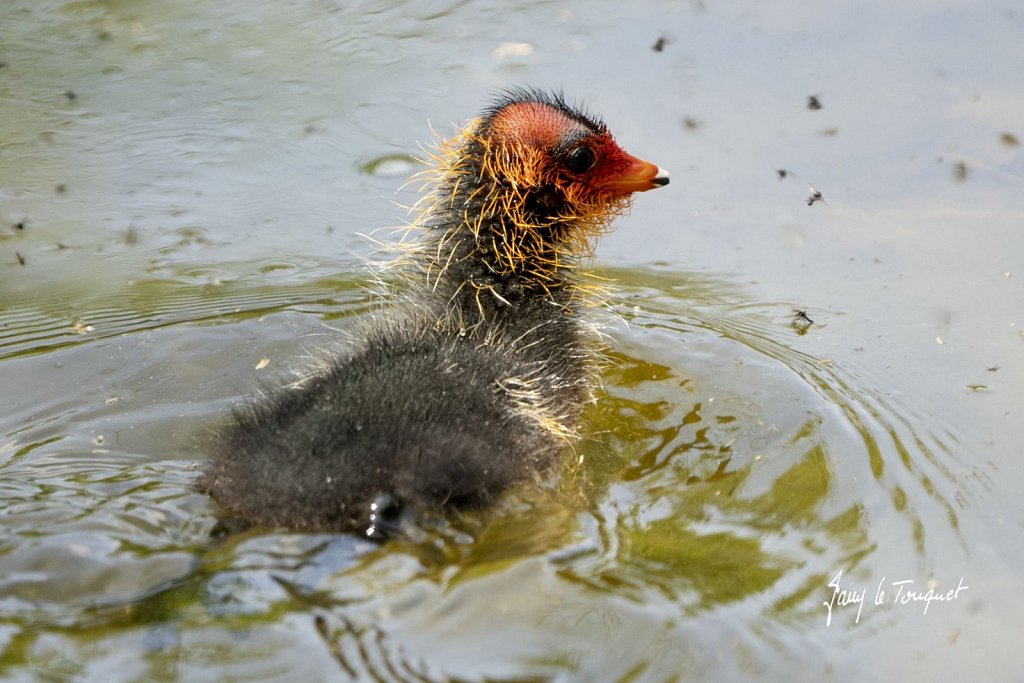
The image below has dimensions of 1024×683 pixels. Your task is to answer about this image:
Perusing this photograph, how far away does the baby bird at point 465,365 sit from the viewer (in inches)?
134

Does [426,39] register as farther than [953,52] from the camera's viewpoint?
Yes

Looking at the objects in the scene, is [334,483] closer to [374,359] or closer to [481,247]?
[374,359]

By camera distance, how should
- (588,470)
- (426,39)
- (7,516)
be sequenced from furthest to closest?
1. (426,39)
2. (588,470)
3. (7,516)

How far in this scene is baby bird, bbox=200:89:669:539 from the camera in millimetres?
3402

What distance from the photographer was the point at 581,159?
4402 millimetres

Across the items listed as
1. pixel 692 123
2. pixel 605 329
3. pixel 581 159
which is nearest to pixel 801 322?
pixel 605 329

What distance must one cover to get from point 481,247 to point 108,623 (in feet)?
6.50

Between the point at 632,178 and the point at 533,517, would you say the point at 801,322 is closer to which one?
the point at 632,178

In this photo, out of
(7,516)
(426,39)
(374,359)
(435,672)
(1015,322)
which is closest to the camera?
(435,672)

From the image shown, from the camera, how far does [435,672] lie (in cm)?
302

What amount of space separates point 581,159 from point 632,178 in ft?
0.81

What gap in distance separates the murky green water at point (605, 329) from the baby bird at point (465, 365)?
15 cm

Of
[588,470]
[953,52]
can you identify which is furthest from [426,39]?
[588,470]
